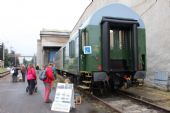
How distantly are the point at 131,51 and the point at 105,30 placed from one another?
158cm

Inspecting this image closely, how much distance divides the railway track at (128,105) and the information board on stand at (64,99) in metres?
1.44

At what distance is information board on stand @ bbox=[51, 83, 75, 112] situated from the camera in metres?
10.1

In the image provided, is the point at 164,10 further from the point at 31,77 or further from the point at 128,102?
the point at 31,77

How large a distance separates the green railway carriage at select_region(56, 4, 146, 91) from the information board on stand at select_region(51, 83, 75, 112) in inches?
79.5

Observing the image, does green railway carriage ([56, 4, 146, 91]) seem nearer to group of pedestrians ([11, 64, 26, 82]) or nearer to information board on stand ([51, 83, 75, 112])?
information board on stand ([51, 83, 75, 112])

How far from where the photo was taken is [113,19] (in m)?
12.8

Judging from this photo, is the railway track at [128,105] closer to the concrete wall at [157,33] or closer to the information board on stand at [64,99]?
the information board on stand at [64,99]

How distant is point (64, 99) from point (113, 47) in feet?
13.1

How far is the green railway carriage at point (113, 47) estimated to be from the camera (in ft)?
41.0

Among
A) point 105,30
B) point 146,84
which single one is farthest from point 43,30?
point 105,30

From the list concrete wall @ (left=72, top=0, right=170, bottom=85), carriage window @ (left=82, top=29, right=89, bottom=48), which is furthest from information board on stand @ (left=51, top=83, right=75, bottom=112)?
concrete wall @ (left=72, top=0, right=170, bottom=85)

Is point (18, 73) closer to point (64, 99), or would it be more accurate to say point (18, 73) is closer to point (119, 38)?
point (119, 38)

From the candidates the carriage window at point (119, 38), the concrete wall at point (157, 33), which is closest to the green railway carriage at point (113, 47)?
the carriage window at point (119, 38)

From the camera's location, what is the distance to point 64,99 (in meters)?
10.3
